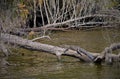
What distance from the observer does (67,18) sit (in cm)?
2866

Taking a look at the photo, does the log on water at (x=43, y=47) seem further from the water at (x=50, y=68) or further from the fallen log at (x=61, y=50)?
the water at (x=50, y=68)

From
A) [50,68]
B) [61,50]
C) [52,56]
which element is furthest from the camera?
[52,56]

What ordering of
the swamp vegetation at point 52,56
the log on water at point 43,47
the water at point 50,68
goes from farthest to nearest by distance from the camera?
the log on water at point 43,47 < the swamp vegetation at point 52,56 < the water at point 50,68

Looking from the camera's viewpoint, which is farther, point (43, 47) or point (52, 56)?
point (52, 56)

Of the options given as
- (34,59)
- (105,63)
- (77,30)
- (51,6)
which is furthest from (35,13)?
(105,63)

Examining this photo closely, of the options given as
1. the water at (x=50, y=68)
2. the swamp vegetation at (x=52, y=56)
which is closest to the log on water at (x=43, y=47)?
the swamp vegetation at (x=52, y=56)

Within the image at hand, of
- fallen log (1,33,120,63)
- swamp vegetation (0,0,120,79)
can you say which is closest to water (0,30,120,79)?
swamp vegetation (0,0,120,79)

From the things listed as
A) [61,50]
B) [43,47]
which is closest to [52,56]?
[43,47]

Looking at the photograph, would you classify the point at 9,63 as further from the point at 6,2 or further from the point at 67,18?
the point at 67,18

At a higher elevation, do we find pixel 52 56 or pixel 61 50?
pixel 61 50

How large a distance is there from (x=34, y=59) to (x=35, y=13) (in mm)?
11875

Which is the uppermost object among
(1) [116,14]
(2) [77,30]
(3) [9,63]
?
(1) [116,14]

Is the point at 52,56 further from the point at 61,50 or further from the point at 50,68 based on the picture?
the point at 50,68

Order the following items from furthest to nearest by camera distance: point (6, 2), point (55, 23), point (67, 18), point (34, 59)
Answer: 1. point (67, 18)
2. point (55, 23)
3. point (34, 59)
4. point (6, 2)
